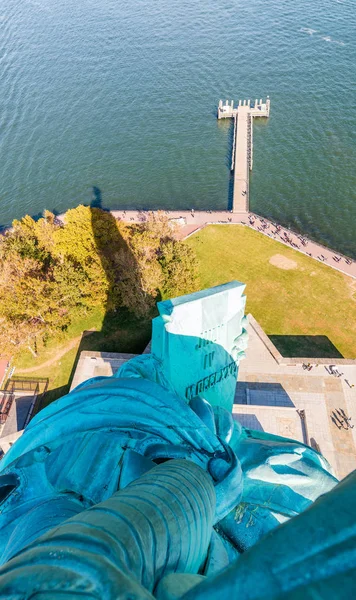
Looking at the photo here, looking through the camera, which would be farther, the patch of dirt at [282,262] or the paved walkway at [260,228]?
the paved walkway at [260,228]

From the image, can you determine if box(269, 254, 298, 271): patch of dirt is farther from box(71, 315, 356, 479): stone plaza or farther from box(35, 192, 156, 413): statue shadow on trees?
box(35, 192, 156, 413): statue shadow on trees

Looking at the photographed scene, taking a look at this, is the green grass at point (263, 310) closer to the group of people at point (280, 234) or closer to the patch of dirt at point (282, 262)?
the patch of dirt at point (282, 262)

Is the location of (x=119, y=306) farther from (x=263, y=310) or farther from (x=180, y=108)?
(x=180, y=108)

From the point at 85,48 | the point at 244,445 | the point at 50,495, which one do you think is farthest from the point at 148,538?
the point at 85,48

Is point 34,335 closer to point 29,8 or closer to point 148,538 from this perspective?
point 148,538

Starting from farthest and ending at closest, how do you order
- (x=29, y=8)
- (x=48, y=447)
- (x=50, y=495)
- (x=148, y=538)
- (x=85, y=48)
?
(x=29, y=8)
(x=85, y=48)
(x=48, y=447)
(x=50, y=495)
(x=148, y=538)

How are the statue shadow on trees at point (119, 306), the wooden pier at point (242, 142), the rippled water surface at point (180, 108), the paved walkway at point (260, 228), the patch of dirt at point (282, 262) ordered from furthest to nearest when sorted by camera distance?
the rippled water surface at point (180, 108) → the wooden pier at point (242, 142) → the paved walkway at point (260, 228) → the patch of dirt at point (282, 262) → the statue shadow on trees at point (119, 306)

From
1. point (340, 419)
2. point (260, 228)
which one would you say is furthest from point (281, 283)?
point (340, 419)

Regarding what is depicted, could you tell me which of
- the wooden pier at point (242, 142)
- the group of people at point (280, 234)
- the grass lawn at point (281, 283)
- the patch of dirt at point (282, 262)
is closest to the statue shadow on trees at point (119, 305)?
the grass lawn at point (281, 283)
